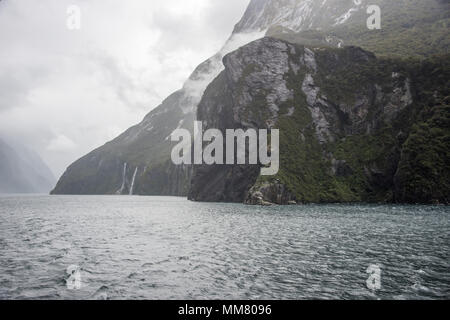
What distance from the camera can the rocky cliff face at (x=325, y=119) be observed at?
4737 inches

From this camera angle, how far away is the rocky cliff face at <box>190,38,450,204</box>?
12031 centimetres
